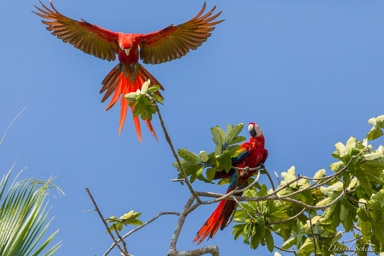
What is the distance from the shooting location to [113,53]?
4.76 m

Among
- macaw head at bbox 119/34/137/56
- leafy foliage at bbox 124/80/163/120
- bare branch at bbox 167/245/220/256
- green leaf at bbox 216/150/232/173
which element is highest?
macaw head at bbox 119/34/137/56

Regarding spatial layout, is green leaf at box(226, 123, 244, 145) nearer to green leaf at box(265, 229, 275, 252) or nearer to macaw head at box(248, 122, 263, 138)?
green leaf at box(265, 229, 275, 252)

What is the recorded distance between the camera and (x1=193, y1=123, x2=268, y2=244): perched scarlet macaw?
122 inches

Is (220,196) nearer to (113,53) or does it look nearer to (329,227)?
(329,227)

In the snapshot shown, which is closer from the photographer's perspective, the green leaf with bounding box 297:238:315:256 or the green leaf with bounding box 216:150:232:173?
the green leaf with bounding box 216:150:232:173

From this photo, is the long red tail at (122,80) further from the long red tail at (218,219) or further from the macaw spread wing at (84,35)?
the long red tail at (218,219)

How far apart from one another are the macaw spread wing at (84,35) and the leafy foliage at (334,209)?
2252 mm

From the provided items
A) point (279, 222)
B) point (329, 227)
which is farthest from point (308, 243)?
point (279, 222)

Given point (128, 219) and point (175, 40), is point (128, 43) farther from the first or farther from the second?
point (128, 219)

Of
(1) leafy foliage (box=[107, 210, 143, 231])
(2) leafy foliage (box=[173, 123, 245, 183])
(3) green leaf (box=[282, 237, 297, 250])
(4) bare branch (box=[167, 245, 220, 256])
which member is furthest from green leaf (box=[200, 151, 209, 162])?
(3) green leaf (box=[282, 237, 297, 250])

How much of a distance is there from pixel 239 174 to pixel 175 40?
6.22ft

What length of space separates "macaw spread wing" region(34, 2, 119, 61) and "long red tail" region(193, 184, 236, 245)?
87.8 inches

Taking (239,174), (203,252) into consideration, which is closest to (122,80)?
(239,174)

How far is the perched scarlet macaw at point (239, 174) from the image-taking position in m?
3.09
